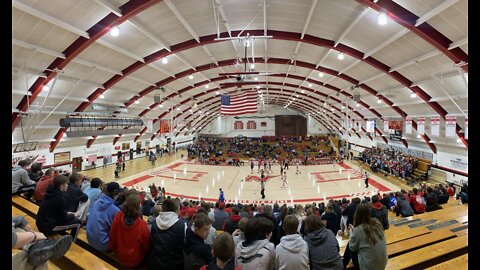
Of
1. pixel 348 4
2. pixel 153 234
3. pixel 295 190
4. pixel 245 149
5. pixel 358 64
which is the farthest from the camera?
pixel 245 149

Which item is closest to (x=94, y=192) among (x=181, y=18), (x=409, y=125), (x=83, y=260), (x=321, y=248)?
(x=83, y=260)

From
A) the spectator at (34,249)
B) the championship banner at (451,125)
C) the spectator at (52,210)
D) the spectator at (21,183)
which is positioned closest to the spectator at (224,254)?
the spectator at (34,249)

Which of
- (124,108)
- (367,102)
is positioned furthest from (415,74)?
(124,108)

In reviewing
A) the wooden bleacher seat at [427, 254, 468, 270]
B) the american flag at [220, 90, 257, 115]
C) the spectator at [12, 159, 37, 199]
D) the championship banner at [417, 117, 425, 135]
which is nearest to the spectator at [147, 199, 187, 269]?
the wooden bleacher seat at [427, 254, 468, 270]

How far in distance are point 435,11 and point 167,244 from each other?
9835 mm

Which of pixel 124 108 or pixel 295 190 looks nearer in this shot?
pixel 295 190

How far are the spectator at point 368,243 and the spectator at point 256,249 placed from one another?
1.07m

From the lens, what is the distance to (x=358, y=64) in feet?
44.4

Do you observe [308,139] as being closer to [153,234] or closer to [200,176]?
[200,176]

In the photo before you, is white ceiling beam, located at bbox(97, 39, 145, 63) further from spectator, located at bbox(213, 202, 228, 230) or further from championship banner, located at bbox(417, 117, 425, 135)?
championship banner, located at bbox(417, 117, 425, 135)

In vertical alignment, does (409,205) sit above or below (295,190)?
above

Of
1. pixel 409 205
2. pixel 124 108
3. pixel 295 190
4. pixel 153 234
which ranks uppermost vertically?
pixel 124 108

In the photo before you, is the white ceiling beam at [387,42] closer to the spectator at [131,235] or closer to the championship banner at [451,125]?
the championship banner at [451,125]

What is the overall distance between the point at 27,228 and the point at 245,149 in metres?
31.2
